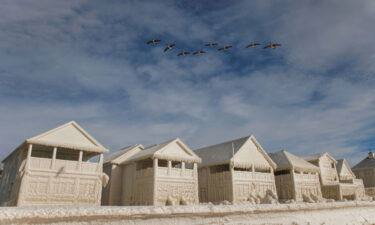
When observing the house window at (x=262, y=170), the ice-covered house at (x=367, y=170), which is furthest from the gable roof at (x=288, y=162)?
the ice-covered house at (x=367, y=170)

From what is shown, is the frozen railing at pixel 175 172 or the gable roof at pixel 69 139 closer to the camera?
the gable roof at pixel 69 139

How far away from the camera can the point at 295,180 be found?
29.8 meters

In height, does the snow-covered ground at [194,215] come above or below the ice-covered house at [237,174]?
below

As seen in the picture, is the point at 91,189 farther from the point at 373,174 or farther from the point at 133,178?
the point at 373,174

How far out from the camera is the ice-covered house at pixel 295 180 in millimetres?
29625

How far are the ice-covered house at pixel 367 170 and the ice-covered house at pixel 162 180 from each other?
35079mm

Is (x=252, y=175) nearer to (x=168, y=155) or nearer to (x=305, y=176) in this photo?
(x=305, y=176)

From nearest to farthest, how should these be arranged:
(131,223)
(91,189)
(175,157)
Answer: (131,223) → (91,189) → (175,157)

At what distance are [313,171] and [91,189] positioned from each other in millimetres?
23086

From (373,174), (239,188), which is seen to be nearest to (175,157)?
(239,188)

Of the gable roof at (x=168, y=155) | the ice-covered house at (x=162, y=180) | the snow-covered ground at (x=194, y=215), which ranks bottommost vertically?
the snow-covered ground at (x=194, y=215)

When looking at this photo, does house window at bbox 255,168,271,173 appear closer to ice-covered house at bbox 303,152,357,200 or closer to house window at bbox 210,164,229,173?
house window at bbox 210,164,229,173

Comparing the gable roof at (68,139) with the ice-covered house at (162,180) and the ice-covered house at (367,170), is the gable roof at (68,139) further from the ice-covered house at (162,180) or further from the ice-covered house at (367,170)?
the ice-covered house at (367,170)

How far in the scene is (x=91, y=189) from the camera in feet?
70.6
